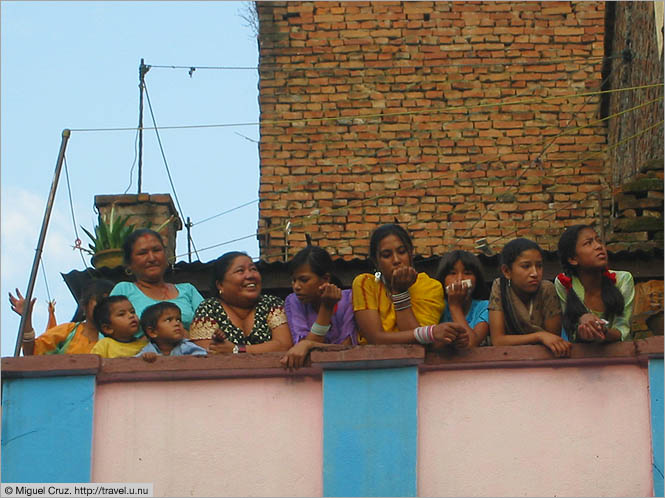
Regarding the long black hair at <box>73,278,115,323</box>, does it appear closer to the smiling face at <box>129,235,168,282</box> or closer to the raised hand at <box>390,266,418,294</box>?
the smiling face at <box>129,235,168,282</box>

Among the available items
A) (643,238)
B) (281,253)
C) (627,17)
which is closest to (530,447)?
(643,238)

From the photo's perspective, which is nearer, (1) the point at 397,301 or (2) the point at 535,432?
(2) the point at 535,432

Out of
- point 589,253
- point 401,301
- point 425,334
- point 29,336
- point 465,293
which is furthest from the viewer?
point 29,336

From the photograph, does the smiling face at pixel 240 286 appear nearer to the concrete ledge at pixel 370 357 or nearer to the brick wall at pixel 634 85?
the concrete ledge at pixel 370 357

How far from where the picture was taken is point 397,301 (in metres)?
8.35

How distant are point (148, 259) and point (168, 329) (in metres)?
0.81

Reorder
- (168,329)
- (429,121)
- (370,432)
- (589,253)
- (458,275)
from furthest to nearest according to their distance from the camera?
(429,121) < (458,275) < (168,329) < (589,253) < (370,432)

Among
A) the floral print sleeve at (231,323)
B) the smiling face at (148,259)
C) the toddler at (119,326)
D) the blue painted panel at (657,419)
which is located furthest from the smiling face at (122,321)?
the blue painted panel at (657,419)

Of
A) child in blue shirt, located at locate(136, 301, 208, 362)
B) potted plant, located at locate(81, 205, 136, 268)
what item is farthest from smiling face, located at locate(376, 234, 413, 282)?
potted plant, located at locate(81, 205, 136, 268)

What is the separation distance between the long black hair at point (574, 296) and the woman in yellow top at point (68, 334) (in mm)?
2881

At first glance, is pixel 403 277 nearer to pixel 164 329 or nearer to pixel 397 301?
pixel 397 301

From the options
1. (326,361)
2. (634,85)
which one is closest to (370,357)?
(326,361)

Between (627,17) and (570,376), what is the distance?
8313 millimetres

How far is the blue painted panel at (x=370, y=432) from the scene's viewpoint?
7.84 meters
